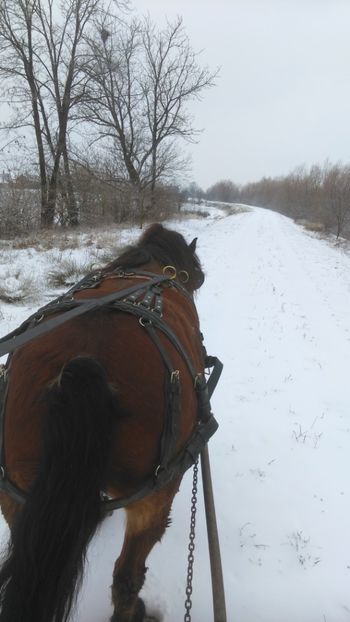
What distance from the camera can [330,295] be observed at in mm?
8680

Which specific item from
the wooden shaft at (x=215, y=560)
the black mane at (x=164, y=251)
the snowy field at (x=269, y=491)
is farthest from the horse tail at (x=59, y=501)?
the black mane at (x=164, y=251)

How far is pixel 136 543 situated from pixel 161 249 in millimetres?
1962

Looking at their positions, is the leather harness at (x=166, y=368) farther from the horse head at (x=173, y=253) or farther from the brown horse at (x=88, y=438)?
the horse head at (x=173, y=253)

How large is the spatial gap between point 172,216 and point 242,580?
23.4 m

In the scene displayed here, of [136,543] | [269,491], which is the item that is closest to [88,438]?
[136,543]

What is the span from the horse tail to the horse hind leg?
1.30 feet

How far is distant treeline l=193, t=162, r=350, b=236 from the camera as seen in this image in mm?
26328

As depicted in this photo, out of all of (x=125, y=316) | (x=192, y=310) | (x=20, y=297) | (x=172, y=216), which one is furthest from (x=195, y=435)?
(x=172, y=216)

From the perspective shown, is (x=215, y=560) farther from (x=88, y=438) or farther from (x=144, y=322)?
(x=144, y=322)

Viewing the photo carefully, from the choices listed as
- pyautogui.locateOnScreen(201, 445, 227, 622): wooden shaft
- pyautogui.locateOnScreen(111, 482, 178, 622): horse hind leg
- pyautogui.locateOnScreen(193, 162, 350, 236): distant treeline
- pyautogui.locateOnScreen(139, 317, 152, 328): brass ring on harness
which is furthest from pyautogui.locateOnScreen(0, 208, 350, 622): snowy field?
pyautogui.locateOnScreen(193, 162, 350, 236): distant treeline

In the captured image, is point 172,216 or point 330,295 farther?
point 172,216

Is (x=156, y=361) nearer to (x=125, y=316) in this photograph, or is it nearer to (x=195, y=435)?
(x=125, y=316)

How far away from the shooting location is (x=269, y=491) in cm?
271

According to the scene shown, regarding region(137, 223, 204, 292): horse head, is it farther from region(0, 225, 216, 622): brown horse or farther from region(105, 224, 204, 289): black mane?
region(0, 225, 216, 622): brown horse
